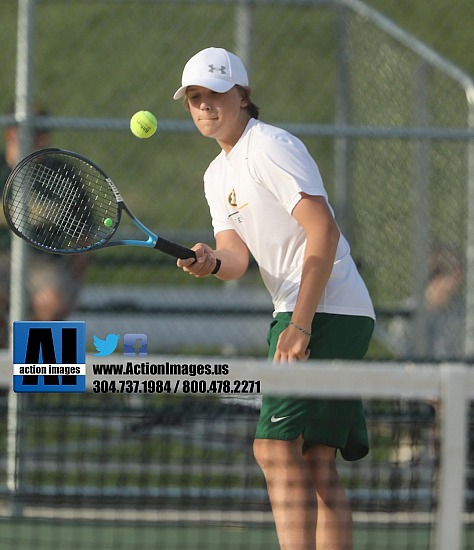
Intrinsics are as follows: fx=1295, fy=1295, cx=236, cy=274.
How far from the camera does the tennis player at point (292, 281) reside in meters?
3.01

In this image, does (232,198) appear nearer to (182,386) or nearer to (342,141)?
(182,386)

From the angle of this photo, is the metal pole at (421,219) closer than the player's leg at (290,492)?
No

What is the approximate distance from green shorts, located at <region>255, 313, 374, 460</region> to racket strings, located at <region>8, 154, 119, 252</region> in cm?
63

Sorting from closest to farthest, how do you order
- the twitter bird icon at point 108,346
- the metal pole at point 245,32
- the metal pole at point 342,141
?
the twitter bird icon at point 108,346 → the metal pole at point 245,32 → the metal pole at point 342,141

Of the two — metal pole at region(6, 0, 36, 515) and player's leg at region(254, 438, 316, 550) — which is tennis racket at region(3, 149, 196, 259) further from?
metal pole at region(6, 0, 36, 515)

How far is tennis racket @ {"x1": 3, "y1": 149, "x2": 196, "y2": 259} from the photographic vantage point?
11.1 feet

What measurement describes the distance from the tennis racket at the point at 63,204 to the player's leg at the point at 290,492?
66 cm

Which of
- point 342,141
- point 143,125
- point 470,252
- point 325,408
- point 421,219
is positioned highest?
point 342,141

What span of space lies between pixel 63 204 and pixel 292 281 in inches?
31.5

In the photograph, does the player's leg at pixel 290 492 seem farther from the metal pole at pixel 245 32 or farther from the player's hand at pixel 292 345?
the metal pole at pixel 245 32

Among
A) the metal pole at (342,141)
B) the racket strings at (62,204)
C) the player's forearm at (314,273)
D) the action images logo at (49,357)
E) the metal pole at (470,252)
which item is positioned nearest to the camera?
the player's forearm at (314,273)

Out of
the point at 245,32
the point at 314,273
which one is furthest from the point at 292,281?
the point at 245,32

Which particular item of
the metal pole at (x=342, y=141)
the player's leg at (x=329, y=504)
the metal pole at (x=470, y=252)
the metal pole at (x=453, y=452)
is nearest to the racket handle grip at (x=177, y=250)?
the player's leg at (x=329, y=504)

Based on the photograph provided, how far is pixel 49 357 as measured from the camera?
3781mm
